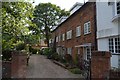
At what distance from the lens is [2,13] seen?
1149 centimetres

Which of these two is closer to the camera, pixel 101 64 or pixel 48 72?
pixel 101 64

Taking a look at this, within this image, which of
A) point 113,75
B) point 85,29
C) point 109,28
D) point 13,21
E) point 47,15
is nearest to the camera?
point 113,75

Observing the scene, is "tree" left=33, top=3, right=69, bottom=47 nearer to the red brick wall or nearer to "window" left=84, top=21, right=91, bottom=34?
"window" left=84, top=21, right=91, bottom=34

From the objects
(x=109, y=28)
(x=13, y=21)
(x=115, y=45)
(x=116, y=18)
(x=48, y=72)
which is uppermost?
(x=116, y=18)

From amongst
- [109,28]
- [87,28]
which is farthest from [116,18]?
[87,28]

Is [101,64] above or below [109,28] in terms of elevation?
below

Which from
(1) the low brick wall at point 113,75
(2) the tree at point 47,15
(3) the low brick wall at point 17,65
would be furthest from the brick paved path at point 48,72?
(2) the tree at point 47,15

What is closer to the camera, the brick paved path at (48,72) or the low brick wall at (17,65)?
the low brick wall at (17,65)

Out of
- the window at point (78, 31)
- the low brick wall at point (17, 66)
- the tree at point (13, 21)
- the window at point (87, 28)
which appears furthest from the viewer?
the window at point (78, 31)

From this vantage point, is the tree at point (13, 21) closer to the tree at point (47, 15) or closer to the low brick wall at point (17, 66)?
the low brick wall at point (17, 66)

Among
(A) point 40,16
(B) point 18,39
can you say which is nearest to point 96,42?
(B) point 18,39

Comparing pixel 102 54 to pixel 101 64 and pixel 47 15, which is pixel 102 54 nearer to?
pixel 101 64

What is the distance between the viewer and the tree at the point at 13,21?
12000 millimetres

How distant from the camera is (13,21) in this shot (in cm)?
Result: 1238
